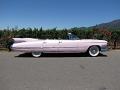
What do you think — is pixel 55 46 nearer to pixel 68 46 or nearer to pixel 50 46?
pixel 50 46

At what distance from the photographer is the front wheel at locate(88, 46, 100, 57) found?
16000mm

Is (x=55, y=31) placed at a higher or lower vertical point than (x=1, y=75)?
higher

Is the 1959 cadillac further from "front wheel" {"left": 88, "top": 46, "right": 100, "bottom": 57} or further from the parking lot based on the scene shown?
the parking lot

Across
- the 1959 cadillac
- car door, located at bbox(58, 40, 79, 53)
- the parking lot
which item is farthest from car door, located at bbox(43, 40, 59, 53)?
the parking lot

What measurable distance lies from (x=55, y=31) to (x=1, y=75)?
39.2 feet

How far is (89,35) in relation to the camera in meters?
22.0

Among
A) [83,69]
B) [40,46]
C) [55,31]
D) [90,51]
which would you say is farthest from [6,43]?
[83,69]

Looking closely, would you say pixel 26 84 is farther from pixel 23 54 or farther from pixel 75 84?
pixel 23 54

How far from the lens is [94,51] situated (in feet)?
52.6

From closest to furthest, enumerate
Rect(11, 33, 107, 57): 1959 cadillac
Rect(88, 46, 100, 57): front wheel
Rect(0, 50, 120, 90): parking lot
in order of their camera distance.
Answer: Rect(0, 50, 120, 90): parking lot → Rect(11, 33, 107, 57): 1959 cadillac → Rect(88, 46, 100, 57): front wheel

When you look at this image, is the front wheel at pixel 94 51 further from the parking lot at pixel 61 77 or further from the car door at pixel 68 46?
the parking lot at pixel 61 77

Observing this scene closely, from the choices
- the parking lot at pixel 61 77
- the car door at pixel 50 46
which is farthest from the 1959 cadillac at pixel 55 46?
the parking lot at pixel 61 77

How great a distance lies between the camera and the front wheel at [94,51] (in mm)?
16000

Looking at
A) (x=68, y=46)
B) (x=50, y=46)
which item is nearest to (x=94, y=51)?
(x=68, y=46)
